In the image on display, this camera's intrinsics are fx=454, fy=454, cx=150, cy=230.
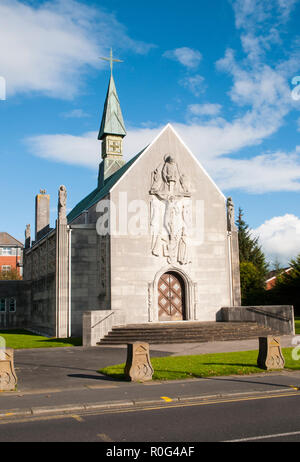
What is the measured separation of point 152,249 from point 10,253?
184 feet

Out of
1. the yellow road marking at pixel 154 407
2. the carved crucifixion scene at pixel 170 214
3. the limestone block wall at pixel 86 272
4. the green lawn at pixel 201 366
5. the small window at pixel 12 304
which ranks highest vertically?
the carved crucifixion scene at pixel 170 214

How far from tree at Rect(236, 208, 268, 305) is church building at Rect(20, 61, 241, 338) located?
20.8 metres

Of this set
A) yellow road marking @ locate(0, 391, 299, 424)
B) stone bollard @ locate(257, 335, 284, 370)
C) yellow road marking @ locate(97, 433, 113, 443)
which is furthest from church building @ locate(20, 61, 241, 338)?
yellow road marking @ locate(97, 433, 113, 443)

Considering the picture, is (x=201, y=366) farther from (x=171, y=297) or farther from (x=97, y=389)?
(x=171, y=297)

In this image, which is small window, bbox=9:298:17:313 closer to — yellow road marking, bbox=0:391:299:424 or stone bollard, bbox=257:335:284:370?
stone bollard, bbox=257:335:284:370

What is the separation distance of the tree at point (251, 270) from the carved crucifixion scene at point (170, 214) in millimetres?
23537

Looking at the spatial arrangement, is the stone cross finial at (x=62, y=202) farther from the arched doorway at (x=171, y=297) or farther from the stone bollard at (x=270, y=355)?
the stone bollard at (x=270, y=355)

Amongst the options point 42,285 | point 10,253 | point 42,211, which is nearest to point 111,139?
point 42,211

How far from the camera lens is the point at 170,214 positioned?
96.8 feet

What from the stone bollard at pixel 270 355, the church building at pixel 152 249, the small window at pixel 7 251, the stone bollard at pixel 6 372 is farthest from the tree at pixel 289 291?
the small window at pixel 7 251

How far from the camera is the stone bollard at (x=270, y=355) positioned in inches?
593

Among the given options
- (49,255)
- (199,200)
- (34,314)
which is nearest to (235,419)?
(199,200)

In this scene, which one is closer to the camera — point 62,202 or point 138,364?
point 138,364
